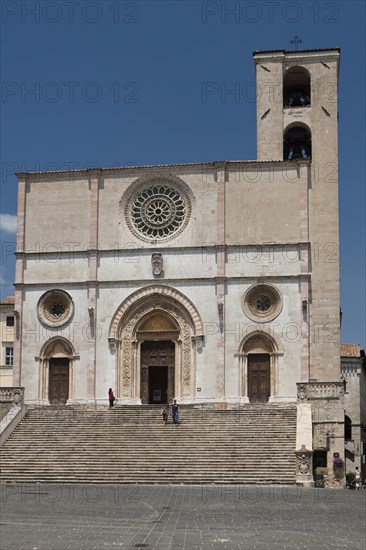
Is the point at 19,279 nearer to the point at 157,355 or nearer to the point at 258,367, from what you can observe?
the point at 157,355

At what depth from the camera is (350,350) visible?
56.5 metres

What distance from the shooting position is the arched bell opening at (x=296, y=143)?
38000 millimetres

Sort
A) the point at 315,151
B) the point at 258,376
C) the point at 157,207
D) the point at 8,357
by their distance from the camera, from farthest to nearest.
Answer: the point at 8,357 < the point at 157,207 < the point at 315,151 < the point at 258,376

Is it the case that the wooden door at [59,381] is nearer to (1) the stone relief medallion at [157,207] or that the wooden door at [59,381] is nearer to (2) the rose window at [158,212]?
(1) the stone relief medallion at [157,207]

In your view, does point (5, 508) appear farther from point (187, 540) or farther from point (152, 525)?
point (187, 540)

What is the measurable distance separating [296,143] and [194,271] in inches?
300

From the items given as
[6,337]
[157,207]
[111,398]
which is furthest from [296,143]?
[6,337]

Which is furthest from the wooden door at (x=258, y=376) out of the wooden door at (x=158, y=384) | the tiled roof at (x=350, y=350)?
the tiled roof at (x=350, y=350)

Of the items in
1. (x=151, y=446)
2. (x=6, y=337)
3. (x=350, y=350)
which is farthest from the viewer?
(x=6, y=337)

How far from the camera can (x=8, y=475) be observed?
27828mm

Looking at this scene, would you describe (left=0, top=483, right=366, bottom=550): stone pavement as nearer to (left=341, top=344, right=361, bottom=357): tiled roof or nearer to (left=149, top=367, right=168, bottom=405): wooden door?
(left=149, top=367, right=168, bottom=405): wooden door

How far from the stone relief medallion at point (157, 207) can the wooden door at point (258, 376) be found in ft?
19.9

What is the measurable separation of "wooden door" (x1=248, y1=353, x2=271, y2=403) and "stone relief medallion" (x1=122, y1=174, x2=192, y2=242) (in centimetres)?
605

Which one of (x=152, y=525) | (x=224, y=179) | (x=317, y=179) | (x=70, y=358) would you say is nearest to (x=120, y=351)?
(x=70, y=358)
